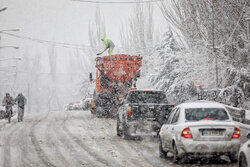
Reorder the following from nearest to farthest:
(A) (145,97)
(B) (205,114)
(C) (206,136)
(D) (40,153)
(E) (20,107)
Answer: (C) (206,136)
(B) (205,114)
(D) (40,153)
(A) (145,97)
(E) (20,107)

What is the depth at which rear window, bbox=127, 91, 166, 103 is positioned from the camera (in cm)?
1810

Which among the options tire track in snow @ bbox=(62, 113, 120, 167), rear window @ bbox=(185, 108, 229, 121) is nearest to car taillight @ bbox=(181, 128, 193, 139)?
rear window @ bbox=(185, 108, 229, 121)

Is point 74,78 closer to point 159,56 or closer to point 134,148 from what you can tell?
point 159,56

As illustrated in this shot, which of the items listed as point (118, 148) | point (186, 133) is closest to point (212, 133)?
point (186, 133)

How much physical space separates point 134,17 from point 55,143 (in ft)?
131

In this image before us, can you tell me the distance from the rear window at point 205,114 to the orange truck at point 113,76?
58.4 feet

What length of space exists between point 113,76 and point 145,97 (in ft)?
36.2

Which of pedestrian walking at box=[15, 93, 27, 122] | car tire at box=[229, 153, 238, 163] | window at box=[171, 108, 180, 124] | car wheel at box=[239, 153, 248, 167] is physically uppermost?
window at box=[171, 108, 180, 124]

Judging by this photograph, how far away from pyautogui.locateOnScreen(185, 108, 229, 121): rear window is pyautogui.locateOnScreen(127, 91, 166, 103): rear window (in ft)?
23.0

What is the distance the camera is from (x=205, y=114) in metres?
10.9

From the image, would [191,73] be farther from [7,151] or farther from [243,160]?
[243,160]

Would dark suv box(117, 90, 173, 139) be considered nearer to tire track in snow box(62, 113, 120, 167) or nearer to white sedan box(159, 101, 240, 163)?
tire track in snow box(62, 113, 120, 167)

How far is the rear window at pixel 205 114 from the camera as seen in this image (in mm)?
10750

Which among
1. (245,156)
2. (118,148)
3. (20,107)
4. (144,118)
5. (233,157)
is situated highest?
Result: (245,156)
